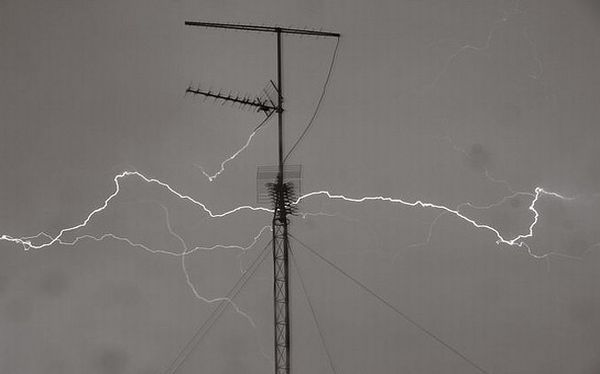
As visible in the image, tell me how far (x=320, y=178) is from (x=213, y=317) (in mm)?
1583

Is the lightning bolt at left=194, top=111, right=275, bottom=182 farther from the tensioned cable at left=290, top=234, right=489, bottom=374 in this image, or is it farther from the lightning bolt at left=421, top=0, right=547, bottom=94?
the lightning bolt at left=421, top=0, right=547, bottom=94

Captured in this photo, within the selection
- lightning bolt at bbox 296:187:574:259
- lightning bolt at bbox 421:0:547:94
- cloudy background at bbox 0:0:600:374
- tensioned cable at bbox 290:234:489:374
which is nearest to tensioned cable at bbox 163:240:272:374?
cloudy background at bbox 0:0:600:374

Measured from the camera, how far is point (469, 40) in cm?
380

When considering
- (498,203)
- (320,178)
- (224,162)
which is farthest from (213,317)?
(498,203)

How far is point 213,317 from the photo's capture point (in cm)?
404

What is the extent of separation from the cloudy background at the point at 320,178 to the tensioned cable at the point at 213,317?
0.20 feet

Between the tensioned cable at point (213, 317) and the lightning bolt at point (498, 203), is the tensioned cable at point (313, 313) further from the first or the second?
the lightning bolt at point (498, 203)

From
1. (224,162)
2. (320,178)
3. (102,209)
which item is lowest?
(102,209)

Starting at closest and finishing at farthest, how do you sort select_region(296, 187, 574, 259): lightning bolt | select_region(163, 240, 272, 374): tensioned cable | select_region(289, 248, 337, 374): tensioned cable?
1. select_region(296, 187, 574, 259): lightning bolt
2. select_region(289, 248, 337, 374): tensioned cable
3. select_region(163, 240, 272, 374): tensioned cable

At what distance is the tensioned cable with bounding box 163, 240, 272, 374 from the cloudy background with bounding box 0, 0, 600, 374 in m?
0.06

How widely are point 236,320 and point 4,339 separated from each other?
2233 mm

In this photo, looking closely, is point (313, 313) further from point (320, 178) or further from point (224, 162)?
point (224, 162)

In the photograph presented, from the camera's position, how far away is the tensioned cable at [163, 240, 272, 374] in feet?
13.1

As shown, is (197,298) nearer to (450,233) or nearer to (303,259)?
(303,259)
